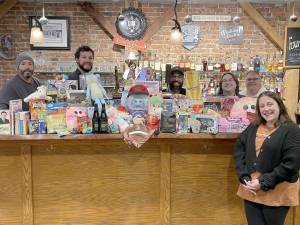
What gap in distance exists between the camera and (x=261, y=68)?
654 centimetres

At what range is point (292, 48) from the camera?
20.4 ft

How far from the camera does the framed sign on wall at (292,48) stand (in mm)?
6160

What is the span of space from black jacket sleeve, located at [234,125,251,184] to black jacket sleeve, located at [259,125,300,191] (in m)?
0.15

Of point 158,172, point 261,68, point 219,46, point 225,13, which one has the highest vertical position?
point 225,13

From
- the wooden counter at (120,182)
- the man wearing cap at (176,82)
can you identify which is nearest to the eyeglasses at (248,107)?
the wooden counter at (120,182)

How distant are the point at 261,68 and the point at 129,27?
8.41 ft

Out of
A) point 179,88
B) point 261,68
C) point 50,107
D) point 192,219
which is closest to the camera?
point 50,107

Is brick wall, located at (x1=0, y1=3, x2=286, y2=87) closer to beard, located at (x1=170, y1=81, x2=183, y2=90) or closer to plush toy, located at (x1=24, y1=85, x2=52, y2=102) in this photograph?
beard, located at (x1=170, y1=81, x2=183, y2=90)

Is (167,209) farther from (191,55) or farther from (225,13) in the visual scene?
(225,13)

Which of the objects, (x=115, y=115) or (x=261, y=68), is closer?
(x=115, y=115)

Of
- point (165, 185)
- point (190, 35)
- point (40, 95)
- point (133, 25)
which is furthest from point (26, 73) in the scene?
point (190, 35)

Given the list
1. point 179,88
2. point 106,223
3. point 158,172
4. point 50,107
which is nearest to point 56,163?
point 50,107

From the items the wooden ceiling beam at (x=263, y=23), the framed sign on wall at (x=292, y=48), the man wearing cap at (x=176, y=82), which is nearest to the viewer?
the man wearing cap at (x=176, y=82)

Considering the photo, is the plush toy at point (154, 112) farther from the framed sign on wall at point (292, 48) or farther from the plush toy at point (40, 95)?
the framed sign on wall at point (292, 48)
